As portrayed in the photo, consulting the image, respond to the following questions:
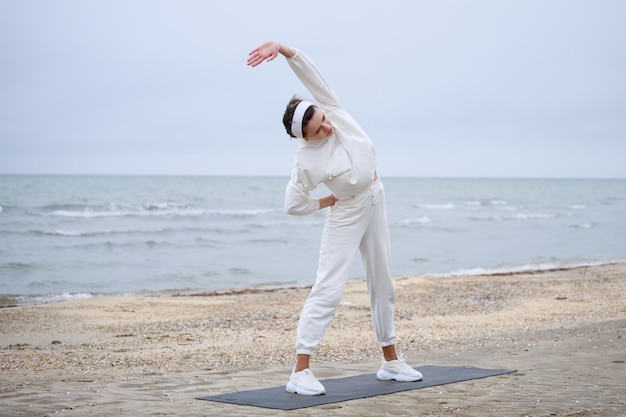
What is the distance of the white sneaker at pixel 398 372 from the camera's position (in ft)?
19.4

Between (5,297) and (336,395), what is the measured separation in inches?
427

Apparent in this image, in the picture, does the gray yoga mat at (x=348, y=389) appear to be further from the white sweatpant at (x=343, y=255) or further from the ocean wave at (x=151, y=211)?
the ocean wave at (x=151, y=211)

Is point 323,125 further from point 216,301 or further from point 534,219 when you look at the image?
point 534,219

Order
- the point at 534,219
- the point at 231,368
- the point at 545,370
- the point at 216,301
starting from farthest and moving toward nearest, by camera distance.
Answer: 1. the point at 534,219
2. the point at 216,301
3. the point at 231,368
4. the point at 545,370

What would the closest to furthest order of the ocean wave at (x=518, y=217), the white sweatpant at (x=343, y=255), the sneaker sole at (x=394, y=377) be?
the white sweatpant at (x=343, y=255) → the sneaker sole at (x=394, y=377) → the ocean wave at (x=518, y=217)

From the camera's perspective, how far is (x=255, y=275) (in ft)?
62.0

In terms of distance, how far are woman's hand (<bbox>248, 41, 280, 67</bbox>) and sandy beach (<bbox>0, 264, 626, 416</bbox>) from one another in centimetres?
209

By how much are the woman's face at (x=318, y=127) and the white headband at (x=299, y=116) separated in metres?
0.05

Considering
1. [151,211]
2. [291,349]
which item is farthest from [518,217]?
[291,349]

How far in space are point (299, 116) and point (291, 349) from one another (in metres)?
3.72

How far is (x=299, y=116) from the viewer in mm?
5215

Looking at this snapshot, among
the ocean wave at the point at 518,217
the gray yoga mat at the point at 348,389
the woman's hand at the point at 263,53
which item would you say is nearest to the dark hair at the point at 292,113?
the woman's hand at the point at 263,53

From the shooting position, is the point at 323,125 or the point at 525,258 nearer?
the point at 323,125

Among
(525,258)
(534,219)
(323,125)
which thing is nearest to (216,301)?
(323,125)
